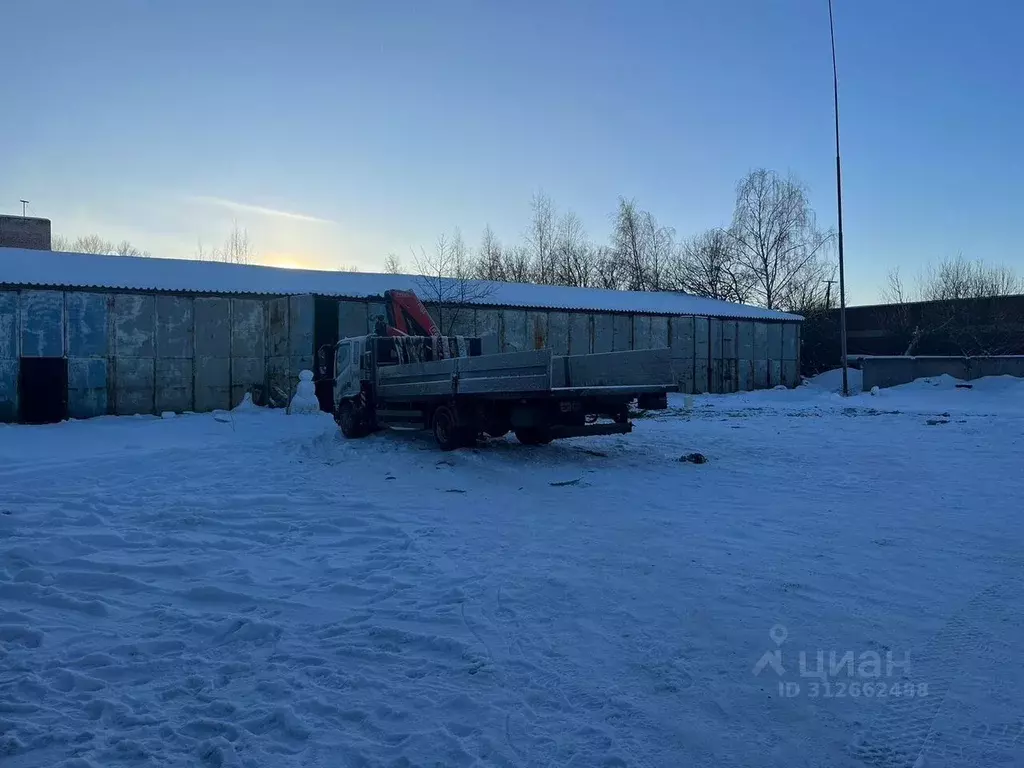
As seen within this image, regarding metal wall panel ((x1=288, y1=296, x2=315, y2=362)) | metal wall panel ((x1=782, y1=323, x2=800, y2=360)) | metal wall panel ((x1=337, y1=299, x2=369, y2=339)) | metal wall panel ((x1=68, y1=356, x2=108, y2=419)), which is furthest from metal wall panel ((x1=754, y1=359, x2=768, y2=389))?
metal wall panel ((x1=68, y1=356, x2=108, y2=419))

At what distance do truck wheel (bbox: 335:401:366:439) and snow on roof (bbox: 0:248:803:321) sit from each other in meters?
9.27

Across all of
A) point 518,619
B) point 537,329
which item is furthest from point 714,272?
point 518,619

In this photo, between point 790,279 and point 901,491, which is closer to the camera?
point 901,491

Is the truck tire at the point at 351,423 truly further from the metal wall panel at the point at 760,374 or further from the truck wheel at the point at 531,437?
the metal wall panel at the point at 760,374

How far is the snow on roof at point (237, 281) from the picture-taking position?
20.9 metres

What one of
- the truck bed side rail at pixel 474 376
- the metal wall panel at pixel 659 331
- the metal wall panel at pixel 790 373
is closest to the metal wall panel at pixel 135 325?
the truck bed side rail at pixel 474 376

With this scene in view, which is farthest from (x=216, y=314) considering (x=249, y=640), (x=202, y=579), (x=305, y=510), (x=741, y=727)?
(x=741, y=727)

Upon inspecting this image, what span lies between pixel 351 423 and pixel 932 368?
84.2 feet

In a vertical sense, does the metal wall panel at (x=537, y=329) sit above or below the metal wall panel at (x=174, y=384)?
above

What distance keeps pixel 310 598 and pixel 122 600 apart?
1.29 m

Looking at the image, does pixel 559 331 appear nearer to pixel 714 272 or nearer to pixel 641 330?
pixel 641 330

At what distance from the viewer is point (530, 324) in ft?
90.8

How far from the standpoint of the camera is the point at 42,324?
19.5 meters

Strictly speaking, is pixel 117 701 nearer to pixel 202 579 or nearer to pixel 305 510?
pixel 202 579
